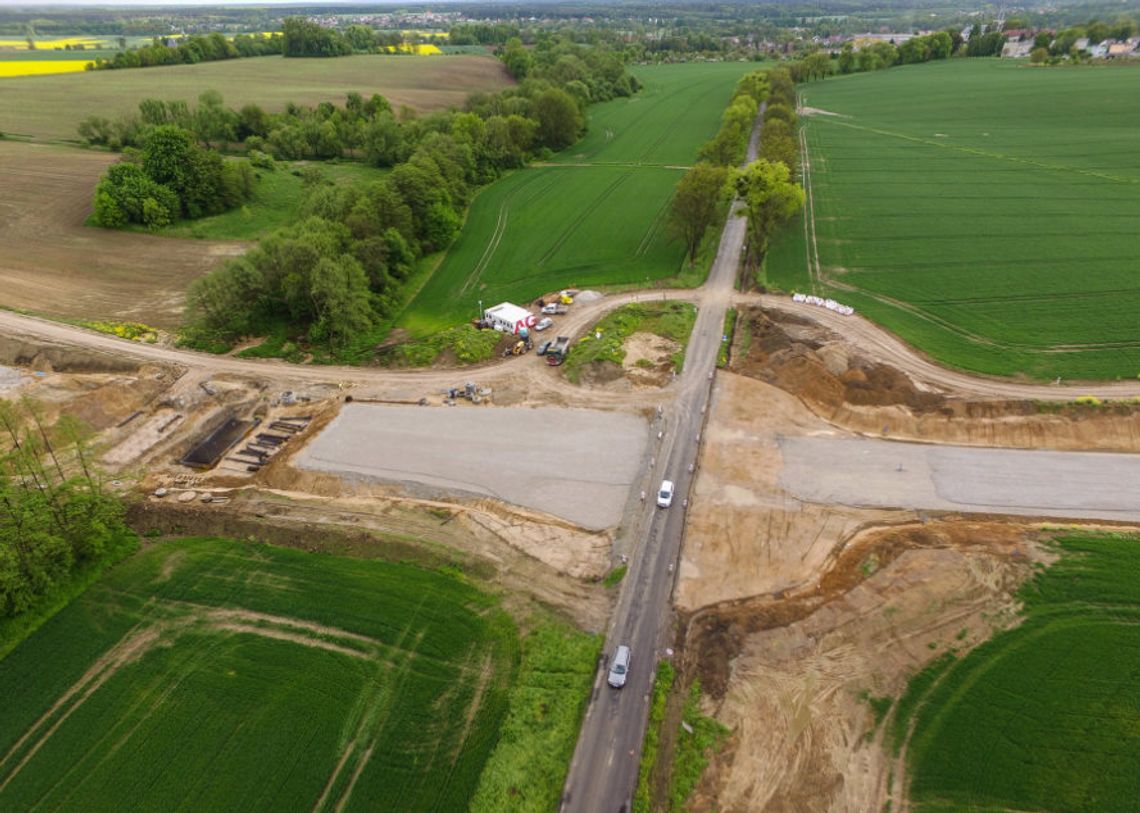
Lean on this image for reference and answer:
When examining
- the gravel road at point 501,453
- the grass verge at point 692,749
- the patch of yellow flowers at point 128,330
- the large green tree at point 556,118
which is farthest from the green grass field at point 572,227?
the grass verge at point 692,749

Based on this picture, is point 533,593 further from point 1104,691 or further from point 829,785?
point 1104,691

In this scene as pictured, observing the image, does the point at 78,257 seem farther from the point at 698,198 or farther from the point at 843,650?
the point at 843,650

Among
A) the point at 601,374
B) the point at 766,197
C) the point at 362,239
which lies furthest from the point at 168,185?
the point at 766,197

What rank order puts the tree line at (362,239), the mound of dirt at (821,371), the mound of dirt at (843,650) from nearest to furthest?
the mound of dirt at (843,650), the mound of dirt at (821,371), the tree line at (362,239)

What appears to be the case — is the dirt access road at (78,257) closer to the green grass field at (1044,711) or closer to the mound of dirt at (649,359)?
the mound of dirt at (649,359)

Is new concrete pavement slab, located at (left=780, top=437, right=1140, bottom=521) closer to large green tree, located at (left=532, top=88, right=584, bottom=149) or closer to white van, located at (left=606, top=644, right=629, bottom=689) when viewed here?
white van, located at (left=606, top=644, right=629, bottom=689)

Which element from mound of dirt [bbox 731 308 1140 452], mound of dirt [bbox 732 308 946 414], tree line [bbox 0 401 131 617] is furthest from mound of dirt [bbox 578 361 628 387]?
tree line [bbox 0 401 131 617]
